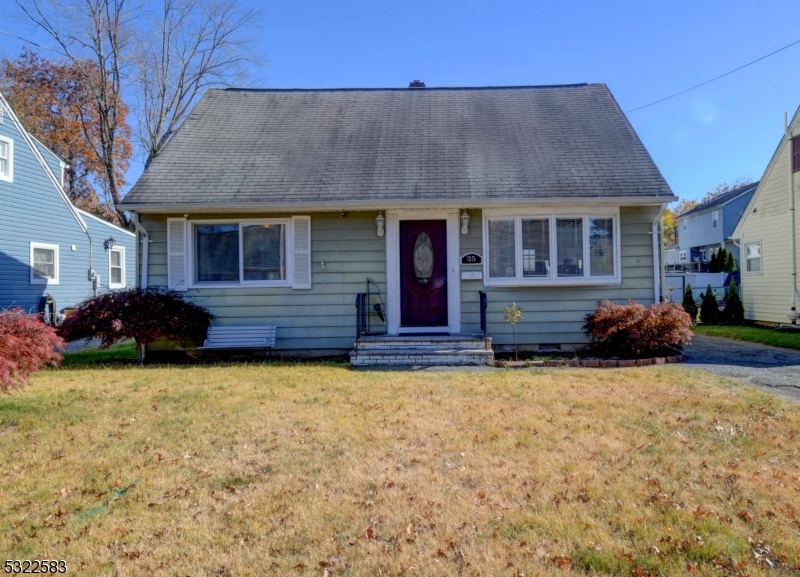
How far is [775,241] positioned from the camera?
14.2 metres

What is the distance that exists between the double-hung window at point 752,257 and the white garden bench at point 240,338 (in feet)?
46.6

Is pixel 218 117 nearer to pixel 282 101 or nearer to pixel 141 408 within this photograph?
pixel 282 101

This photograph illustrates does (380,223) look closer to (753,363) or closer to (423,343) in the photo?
(423,343)

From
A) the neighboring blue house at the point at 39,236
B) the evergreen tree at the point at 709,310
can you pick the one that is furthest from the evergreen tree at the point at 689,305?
the neighboring blue house at the point at 39,236

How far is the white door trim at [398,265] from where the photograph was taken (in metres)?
9.08

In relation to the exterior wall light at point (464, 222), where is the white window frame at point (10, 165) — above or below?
above

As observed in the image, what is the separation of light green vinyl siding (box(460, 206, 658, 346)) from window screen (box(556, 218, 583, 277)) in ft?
1.39

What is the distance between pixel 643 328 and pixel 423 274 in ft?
12.2

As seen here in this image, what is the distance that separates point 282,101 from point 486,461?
10.1 meters

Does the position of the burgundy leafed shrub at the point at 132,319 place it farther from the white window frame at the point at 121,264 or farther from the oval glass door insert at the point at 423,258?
the white window frame at the point at 121,264

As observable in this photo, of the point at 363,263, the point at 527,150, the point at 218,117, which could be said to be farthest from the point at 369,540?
the point at 218,117

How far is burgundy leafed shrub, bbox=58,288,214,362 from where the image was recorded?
8.24 meters

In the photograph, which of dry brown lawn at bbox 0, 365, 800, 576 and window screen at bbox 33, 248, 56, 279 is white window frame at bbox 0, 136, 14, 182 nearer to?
window screen at bbox 33, 248, 56, 279

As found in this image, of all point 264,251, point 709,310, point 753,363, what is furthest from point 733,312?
point 264,251
